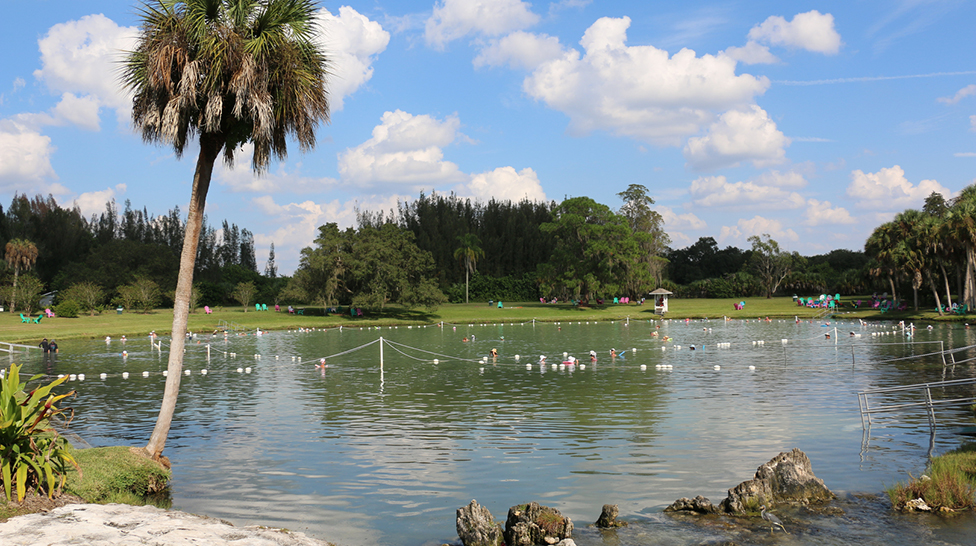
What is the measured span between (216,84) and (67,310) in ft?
228

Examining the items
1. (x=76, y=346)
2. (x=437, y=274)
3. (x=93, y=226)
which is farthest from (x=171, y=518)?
(x=93, y=226)

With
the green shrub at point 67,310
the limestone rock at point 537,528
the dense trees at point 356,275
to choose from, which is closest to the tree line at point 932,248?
the dense trees at point 356,275

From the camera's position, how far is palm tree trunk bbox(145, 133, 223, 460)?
527 inches

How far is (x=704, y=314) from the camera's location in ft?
271

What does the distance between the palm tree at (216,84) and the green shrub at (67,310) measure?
67694 mm

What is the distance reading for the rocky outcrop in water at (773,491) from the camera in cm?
1094

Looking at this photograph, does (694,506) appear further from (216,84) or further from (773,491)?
(216,84)

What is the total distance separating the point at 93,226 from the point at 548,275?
4279 inches

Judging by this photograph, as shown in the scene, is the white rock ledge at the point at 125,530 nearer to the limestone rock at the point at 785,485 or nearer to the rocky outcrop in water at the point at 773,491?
the rocky outcrop in water at the point at 773,491

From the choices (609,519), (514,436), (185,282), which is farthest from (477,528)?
(514,436)

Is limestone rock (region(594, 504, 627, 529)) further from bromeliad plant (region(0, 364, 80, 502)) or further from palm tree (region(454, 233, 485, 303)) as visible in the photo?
palm tree (region(454, 233, 485, 303))

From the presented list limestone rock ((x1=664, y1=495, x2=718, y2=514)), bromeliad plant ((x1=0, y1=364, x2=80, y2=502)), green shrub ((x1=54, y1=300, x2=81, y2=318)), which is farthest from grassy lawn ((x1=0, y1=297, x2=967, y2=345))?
limestone rock ((x1=664, y1=495, x2=718, y2=514))

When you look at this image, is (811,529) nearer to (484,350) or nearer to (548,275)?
(484,350)

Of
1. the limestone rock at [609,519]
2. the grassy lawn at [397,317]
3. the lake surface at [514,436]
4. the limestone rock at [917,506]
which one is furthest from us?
the grassy lawn at [397,317]
